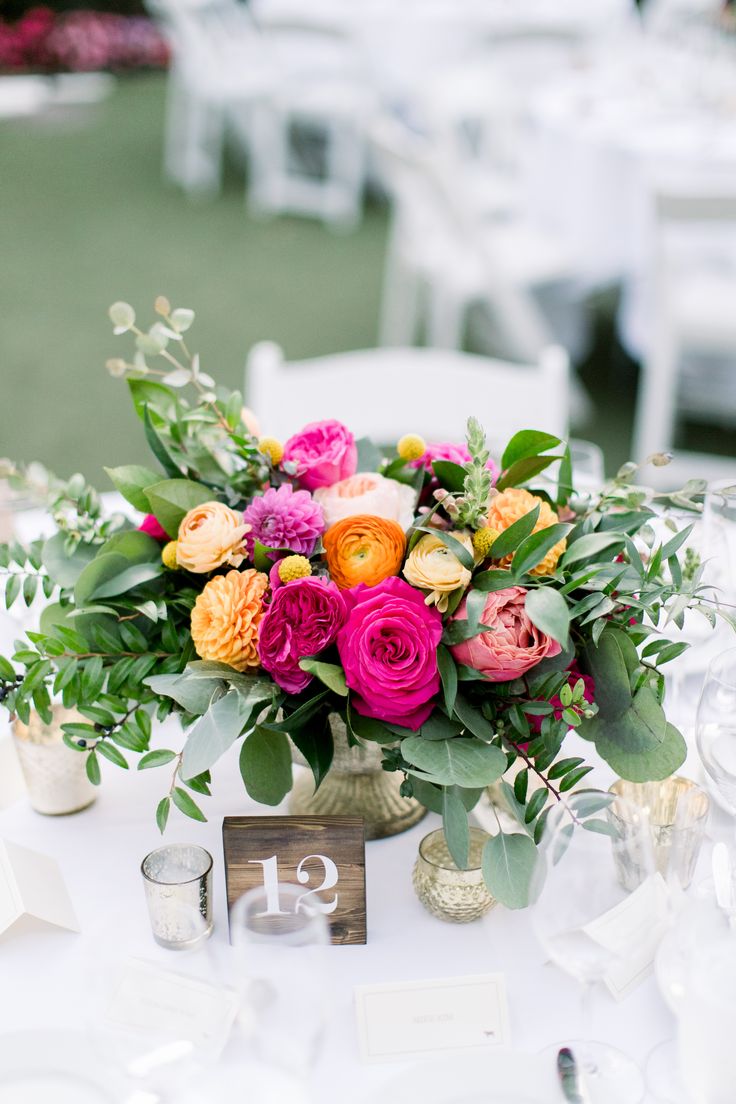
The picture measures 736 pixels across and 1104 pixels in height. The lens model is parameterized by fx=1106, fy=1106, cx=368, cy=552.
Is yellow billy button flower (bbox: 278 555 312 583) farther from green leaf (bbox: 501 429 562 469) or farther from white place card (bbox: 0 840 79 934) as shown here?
white place card (bbox: 0 840 79 934)

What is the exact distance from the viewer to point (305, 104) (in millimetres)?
6023

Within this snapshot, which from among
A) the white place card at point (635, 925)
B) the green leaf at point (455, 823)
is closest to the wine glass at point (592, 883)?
the white place card at point (635, 925)

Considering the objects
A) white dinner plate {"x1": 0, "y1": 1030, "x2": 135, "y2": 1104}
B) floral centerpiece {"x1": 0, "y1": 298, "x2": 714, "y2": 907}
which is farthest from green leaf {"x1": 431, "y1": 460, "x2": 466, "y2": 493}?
white dinner plate {"x1": 0, "y1": 1030, "x2": 135, "y2": 1104}

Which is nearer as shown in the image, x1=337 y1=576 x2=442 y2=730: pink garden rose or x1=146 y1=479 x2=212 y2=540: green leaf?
x1=337 y1=576 x2=442 y2=730: pink garden rose

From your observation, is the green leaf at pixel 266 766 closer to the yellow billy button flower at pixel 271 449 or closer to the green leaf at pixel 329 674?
the green leaf at pixel 329 674

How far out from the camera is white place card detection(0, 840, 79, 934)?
3.22ft

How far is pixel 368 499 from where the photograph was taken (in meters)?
1.00

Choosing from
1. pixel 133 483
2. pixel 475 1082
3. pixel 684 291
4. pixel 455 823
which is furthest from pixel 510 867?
pixel 684 291

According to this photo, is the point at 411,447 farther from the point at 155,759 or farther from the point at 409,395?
the point at 409,395

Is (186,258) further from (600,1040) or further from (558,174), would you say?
(600,1040)

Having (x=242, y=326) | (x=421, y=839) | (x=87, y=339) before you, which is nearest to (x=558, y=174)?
(x=242, y=326)

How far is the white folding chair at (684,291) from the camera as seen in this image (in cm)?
Answer: 291

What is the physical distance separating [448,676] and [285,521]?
0.20m

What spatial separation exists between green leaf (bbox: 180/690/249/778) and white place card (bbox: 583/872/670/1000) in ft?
1.00
